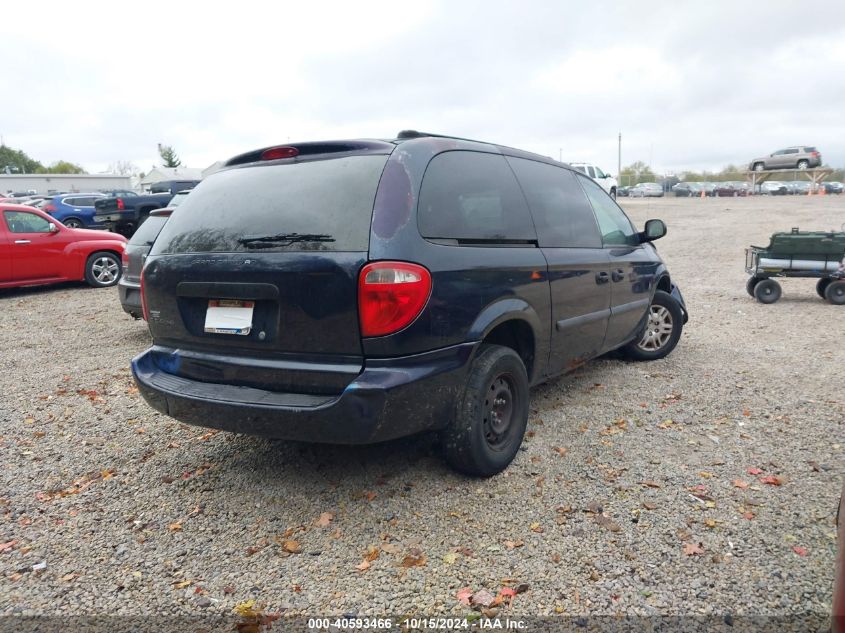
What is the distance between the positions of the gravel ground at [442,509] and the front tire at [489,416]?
0.16 meters

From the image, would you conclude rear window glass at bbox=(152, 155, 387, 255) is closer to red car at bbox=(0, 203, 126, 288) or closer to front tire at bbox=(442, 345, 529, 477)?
front tire at bbox=(442, 345, 529, 477)

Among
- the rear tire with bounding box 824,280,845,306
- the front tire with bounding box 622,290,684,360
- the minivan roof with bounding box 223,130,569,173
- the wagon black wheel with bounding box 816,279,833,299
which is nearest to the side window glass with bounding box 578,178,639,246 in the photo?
the front tire with bounding box 622,290,684,360

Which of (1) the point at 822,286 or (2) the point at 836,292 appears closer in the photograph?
(2) the point at 836,292

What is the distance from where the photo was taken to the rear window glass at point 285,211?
9.62 feet

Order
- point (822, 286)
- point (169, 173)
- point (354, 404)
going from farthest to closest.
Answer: point (169, 173), point (822, 286), point (354, 404)

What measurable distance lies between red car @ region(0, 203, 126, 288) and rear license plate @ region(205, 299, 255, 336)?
8932 millimetres

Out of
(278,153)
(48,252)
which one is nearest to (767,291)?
(278,153)

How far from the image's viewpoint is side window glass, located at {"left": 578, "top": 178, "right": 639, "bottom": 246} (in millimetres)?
4859

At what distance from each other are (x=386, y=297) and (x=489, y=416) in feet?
3.47

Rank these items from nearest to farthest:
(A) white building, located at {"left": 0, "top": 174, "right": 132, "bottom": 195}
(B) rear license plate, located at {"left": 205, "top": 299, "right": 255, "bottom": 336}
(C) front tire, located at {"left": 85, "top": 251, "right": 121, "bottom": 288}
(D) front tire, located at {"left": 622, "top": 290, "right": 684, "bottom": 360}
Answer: (B) rear license plate, located at {"left": 205, "top": 299, "right": 255, "bottom": 336} < (D) front tire, located at {"left": 622, "top": 290, "right": 684, "bottom": 360} < (C) front tire, located at {"left": 85, "top": 251, "right": 121, "bottom": 288} < (A) white building, located at {"left": 0, "top": 174, "right": 132, "bottom": 195}

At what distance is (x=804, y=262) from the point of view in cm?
898

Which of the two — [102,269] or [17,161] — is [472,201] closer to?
[102,269]

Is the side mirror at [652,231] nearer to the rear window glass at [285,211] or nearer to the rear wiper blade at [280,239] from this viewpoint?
the rear window glass at [285,211]

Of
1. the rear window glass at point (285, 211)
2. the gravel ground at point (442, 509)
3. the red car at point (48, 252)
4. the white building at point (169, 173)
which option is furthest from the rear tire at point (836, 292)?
the white building at point (169, 173)
